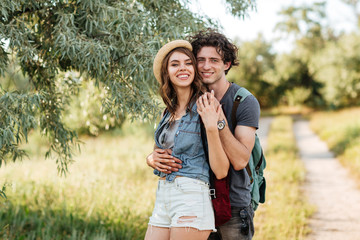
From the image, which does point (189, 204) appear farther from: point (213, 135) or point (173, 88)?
point (173, 88)

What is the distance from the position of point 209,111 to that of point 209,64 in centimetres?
44

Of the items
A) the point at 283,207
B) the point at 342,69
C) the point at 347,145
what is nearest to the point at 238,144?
the point at 283,207

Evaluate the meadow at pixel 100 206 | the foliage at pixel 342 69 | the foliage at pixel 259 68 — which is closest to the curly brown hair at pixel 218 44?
the meadow at pixel 100 206

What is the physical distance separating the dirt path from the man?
3115 millimetres

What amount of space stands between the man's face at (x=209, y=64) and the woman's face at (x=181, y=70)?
0.11 metres

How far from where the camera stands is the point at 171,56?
95.2 inches

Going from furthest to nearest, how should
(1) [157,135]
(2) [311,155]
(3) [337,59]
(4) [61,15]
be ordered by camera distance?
1. (3) [337,59]
2. (2) [311,155]
3. (4) [61,15]
4. (1) [157,135]

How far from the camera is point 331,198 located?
7109mm

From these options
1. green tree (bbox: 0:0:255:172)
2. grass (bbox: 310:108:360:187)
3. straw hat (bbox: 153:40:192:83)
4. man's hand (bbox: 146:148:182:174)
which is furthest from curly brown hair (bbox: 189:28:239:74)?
grass (bbox: 310:108:360:187)

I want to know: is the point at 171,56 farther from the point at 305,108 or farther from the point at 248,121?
the point at 305,108

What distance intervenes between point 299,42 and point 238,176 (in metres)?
35.0

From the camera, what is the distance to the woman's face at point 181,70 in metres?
2.37

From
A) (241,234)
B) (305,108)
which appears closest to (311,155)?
(241,234)

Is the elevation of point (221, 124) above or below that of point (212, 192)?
above
